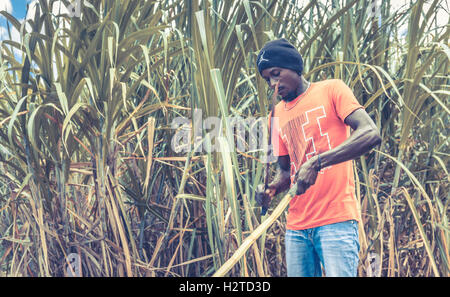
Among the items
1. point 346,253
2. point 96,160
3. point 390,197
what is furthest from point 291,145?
point 96,160

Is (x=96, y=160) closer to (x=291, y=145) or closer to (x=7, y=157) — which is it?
(x=7, y=157)

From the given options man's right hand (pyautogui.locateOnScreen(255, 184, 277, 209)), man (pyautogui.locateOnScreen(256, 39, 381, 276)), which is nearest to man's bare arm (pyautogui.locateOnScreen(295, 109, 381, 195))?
man (pyautogui.locateOnScreen(256, 39, 381, 276))

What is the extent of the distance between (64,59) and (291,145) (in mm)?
634

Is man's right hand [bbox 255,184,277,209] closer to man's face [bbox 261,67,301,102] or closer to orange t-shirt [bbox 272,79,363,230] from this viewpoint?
orange t-shirt [bbox 272,79,363,230]

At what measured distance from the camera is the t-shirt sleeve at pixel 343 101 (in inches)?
35.1

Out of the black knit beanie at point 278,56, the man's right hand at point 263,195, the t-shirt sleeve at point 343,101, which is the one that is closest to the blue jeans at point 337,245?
the man's right hand at point 263,195

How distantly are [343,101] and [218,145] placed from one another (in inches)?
12.0

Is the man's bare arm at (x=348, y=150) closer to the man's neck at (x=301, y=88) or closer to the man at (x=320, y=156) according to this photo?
the man at (x=320, y=156)

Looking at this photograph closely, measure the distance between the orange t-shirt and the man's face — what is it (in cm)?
Answer: 4

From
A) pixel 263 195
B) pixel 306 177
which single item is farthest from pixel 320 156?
pixel 263 195

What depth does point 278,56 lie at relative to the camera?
0.94 m

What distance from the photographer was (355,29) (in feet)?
4.15

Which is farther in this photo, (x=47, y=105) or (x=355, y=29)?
(x=355, y=29)

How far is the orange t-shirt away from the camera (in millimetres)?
919
